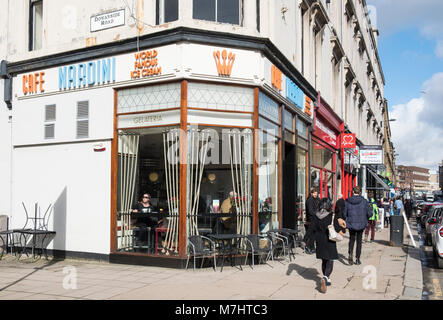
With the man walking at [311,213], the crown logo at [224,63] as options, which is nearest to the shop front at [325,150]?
the man walking at [311,213]

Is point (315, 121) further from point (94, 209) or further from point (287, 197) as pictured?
point (94, 209)

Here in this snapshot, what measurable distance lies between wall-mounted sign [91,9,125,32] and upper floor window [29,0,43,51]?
105 inches

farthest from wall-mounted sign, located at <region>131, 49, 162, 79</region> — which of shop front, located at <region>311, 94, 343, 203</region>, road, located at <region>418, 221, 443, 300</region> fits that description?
shop front, located at <region>311, 94, 343, 203</region>

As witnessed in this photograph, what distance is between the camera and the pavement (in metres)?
7.86

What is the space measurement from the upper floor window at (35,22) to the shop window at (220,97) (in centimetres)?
585

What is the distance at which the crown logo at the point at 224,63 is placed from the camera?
35.3 ft

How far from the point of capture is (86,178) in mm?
11906

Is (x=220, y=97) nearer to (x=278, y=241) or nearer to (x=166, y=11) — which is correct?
(x=166, y=11)

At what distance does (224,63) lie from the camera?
10.8 m

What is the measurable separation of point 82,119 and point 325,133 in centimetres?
1155

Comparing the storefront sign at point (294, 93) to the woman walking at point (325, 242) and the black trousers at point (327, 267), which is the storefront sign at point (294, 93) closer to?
the woman walking at point (325, 242)

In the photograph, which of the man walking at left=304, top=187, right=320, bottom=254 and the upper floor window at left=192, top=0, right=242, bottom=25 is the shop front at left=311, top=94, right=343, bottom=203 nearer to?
the man walking at left=304, top=187, right=320, bottom=254
